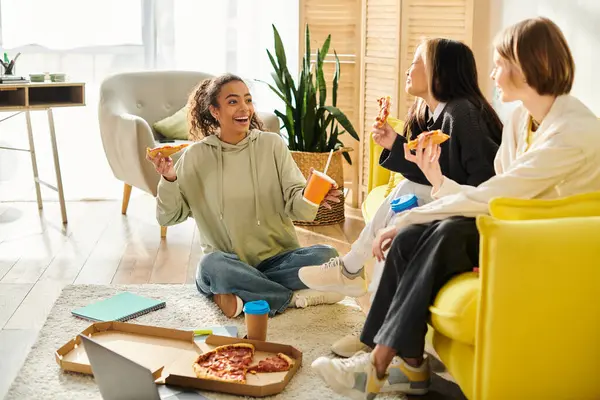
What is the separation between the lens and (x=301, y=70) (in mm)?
4973

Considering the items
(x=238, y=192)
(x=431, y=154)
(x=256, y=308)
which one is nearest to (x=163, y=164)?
(x=238, y=192)

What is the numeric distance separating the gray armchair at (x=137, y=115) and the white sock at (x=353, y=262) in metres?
1.23

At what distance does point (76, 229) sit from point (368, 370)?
8.57 feet

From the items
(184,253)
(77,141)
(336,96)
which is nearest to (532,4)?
(336,96)

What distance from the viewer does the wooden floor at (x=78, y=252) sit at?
323 cm

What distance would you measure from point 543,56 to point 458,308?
0.71 meters

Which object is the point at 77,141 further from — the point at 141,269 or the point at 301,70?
the point at 141,269

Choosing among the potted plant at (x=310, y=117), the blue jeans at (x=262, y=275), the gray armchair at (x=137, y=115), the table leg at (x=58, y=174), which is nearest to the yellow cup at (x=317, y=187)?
the blue jeans at (x=262, y=275)

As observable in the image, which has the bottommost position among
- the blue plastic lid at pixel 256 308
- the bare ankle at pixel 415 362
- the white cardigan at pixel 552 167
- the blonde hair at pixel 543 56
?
the bare ankle at pixel 415 362

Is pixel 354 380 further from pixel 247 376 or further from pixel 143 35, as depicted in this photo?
pixel 143 35

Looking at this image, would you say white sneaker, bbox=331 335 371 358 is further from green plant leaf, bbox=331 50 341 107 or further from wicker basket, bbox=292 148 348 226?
green plant leaf, bbox=331 50 341 107

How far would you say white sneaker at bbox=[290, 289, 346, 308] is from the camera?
3.25 meters

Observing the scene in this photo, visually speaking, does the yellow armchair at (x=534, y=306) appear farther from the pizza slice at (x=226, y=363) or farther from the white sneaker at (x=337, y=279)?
the white sneaker at (x=337, y=279)

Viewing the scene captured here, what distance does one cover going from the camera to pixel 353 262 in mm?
2975
